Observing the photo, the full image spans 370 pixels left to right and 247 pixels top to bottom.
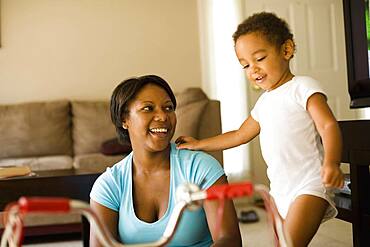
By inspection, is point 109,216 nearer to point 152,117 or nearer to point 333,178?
point 152,117

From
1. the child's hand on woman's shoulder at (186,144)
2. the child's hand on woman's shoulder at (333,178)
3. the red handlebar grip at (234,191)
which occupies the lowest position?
the child's hand on woman's shoulder at (333,178)

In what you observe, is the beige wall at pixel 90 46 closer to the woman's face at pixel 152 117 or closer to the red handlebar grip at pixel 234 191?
the woman's face at pixel 152 117

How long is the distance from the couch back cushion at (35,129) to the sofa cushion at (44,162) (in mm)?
192

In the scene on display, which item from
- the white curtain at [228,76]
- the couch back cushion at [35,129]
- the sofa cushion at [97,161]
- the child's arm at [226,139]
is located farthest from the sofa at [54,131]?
Result: the child's arm at [226,139]

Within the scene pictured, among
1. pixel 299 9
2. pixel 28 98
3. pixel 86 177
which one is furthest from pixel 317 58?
pixel 86 177

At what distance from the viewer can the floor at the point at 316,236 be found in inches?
91.9

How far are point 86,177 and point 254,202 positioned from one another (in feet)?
7.15

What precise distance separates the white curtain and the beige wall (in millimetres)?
293

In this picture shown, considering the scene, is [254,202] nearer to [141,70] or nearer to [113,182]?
[141,70]

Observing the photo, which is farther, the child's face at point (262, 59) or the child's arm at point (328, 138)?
the child's face at point (262, 59)

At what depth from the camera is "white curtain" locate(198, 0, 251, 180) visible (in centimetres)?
380

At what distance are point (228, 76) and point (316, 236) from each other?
169cm

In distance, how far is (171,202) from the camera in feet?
3.84

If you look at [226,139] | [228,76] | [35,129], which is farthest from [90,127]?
[226,139]
